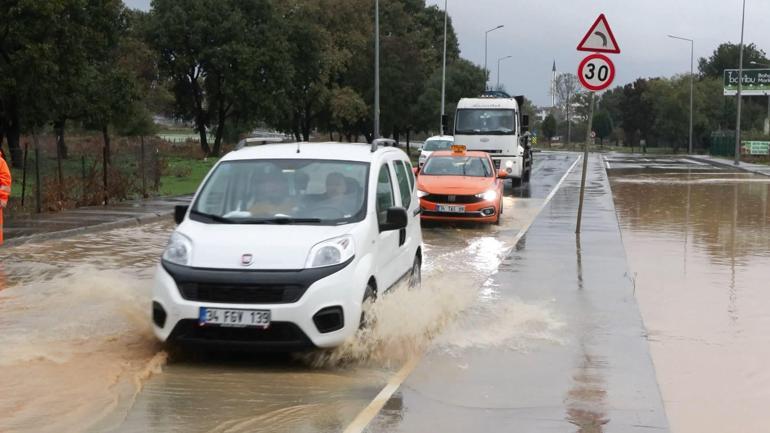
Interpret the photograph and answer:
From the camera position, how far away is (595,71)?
15.1 m

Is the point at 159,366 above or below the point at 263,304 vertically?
below

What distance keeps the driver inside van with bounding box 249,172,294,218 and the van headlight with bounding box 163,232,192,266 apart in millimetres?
718

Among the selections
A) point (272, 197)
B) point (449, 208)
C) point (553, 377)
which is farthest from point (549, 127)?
point (553, 377)

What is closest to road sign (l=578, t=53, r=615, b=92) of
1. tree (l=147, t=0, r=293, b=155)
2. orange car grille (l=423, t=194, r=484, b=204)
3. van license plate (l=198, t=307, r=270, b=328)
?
Result: orange car grille (l=423, t=194, r=484, b=204)

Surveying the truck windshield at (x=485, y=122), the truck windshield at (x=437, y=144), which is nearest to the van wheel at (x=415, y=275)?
the truck windshield at (x=485, y=122)

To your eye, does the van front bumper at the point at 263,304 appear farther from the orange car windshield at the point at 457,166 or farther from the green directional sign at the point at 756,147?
the green directional sign at the point at 756,147

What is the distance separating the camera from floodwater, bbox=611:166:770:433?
6.10 m

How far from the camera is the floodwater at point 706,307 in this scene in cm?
610

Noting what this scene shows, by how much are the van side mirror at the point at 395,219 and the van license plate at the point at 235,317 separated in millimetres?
1635

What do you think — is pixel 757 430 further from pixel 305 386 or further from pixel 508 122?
pixel 508 122

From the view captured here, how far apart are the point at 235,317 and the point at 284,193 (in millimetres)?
1582

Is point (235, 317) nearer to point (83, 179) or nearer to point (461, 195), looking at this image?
point (461, 195)

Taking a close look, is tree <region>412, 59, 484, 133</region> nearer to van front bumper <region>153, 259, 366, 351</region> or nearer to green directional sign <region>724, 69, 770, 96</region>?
green directional sign <region>724, 69, 770, 96</region>

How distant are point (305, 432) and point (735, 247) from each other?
10.6 metres
